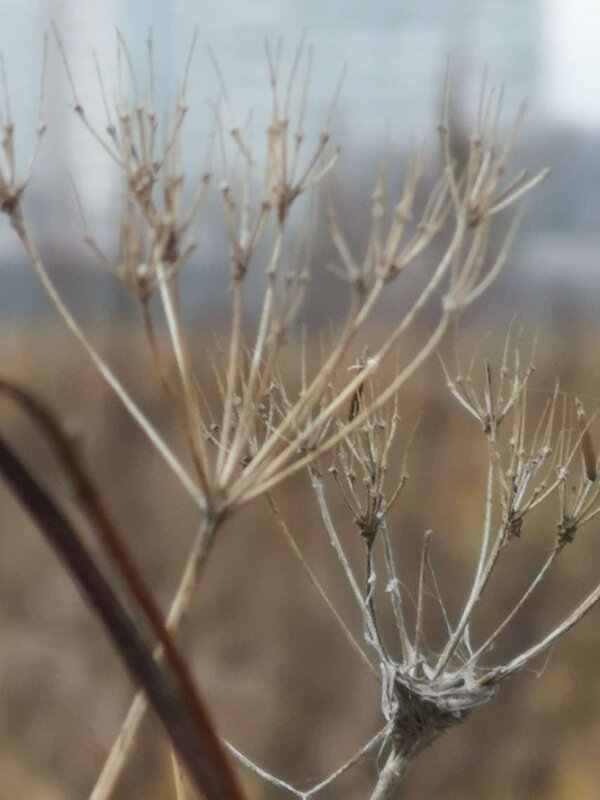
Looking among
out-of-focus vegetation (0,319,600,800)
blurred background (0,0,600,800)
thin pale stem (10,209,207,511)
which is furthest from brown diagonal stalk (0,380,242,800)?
out-of-focus vegetation (0,319,600,800)

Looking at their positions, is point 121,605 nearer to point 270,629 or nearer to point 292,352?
point 292,352

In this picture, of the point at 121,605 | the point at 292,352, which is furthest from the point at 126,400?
the point at 292,352

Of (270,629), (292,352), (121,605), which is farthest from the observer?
(270,629)

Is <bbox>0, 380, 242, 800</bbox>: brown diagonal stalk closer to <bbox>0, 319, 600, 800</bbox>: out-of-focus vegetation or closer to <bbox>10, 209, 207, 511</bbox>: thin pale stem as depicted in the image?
<bbox>10, 209, 207, 511</bbox>: thin pale stem

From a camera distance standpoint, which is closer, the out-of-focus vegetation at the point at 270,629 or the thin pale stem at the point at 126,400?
the thin pale stem at the point at 126,400

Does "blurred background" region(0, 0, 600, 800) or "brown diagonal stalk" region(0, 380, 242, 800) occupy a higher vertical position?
"brown diagonal stalk" region(0, 380, 242, 800)

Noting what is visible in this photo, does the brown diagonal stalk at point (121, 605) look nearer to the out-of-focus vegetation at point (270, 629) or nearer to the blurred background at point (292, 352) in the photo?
the blurred background at point (292, 352)

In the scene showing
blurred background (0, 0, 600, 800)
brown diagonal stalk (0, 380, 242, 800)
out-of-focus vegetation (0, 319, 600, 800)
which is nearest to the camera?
brown diagonal stalk (0, 380, 242, 800)

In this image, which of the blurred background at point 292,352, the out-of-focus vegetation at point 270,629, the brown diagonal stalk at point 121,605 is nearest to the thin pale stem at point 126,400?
the brown diagonal stalk at point 121,605
